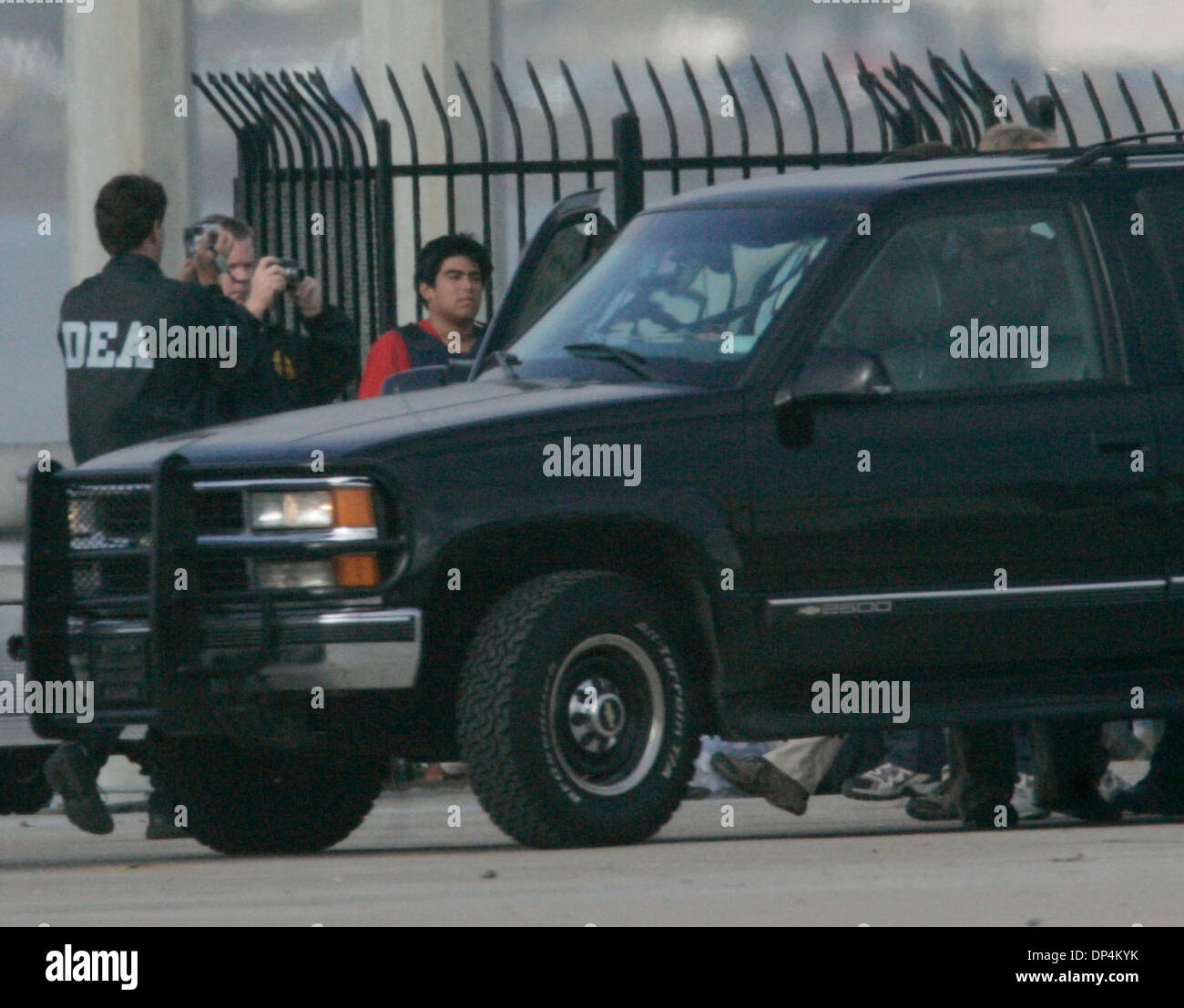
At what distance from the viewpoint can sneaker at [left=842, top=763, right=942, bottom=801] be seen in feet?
39.5

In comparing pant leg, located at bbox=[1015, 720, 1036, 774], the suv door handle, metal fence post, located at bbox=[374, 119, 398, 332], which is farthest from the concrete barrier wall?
the suv door handle

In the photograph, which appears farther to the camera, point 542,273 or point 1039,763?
point 1039,763

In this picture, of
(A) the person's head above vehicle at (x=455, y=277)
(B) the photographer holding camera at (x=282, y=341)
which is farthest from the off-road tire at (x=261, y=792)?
(A) the person's head above vehicle at (x=455, y=277)

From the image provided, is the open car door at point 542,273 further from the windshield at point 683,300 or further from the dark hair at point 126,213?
the dark hair at point 126,213

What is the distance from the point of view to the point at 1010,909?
282 inches

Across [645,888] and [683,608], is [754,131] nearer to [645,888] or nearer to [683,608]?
[683,608]

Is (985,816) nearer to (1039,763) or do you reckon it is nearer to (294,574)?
(1039,763)

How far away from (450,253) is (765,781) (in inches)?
88.9

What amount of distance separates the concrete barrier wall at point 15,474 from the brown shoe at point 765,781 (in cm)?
440

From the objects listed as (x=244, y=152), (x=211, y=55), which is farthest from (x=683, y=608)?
(x=211, y=55)

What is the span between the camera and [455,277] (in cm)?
1203

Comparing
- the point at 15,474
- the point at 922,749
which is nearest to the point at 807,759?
the point at 922,749

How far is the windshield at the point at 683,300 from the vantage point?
9250 millimetres
